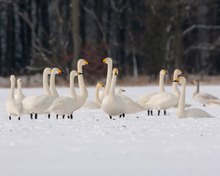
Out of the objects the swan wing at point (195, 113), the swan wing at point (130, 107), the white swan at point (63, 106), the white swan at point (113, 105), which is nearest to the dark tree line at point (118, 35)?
the swan wing at point (130, 107)

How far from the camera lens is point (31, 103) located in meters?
12.5

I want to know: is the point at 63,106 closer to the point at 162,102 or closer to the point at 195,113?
the point at 162,102

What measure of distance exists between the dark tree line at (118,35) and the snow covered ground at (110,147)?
1848cm

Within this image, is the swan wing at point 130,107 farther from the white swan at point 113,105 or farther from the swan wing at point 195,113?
Answer: the swan wing at point 195,113

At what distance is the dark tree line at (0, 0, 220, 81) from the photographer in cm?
3194

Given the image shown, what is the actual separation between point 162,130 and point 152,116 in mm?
2986

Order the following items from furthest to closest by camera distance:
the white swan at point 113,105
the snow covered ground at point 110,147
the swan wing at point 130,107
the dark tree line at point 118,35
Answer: the dark tree line at point 118,35, the swan wing at point 130,107, the white swan at point 113,105, the snow covered ground at point 110,147

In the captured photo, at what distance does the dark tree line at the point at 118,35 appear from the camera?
105ft

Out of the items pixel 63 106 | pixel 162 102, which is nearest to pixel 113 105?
pixel 63 106

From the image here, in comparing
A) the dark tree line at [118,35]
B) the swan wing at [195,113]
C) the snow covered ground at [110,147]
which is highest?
the dark tree line at [118,35]

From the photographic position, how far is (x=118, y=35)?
3881 centimetres

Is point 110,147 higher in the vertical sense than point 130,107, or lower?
lower

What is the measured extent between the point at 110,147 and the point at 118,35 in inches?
1214

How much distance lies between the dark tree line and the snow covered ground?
18.5m
